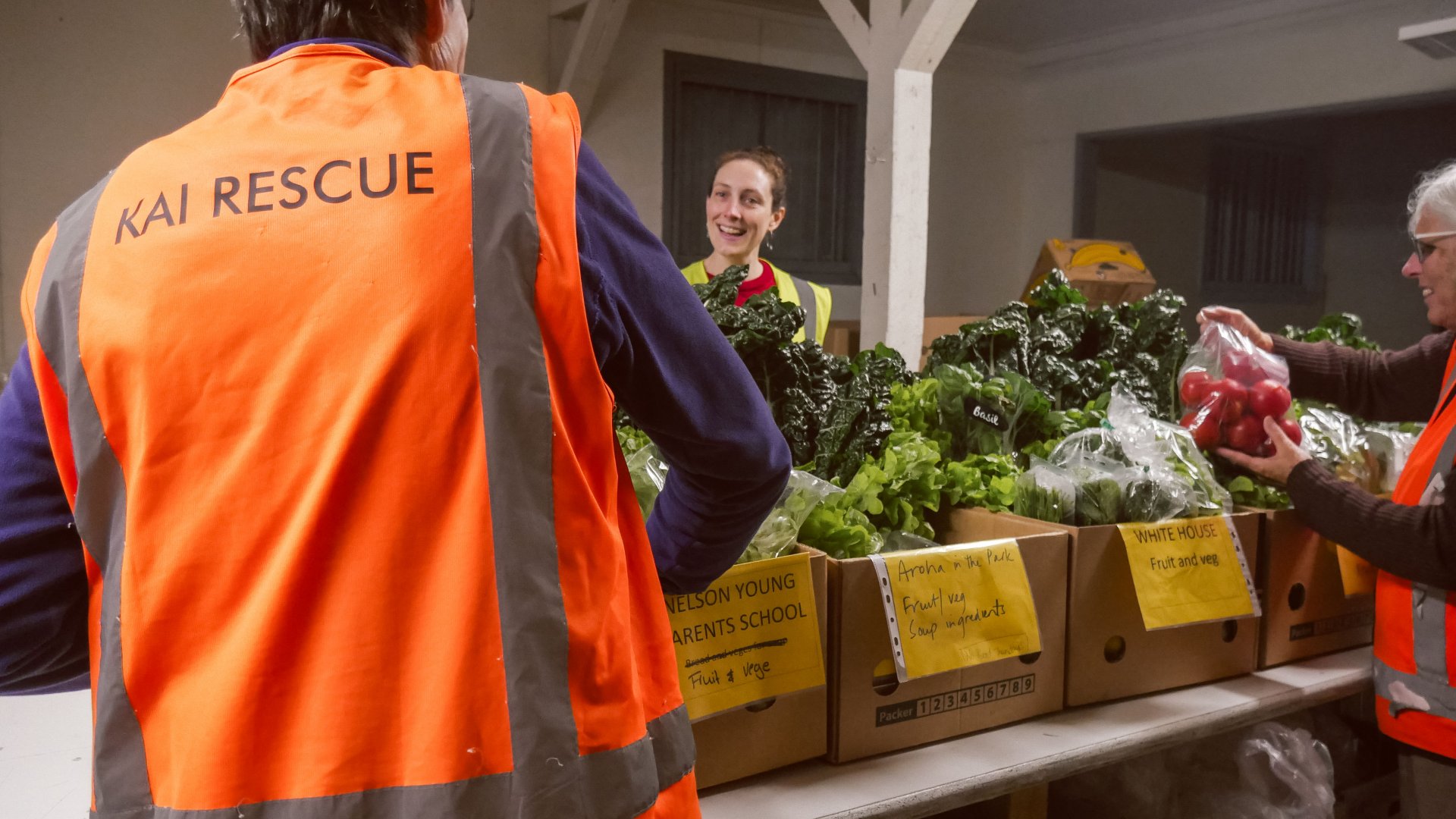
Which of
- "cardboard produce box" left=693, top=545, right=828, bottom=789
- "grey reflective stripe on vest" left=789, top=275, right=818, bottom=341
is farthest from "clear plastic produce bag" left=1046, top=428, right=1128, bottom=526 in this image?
"grey reflective stripe on vest" left=789, top=275, right=818, bottom=341

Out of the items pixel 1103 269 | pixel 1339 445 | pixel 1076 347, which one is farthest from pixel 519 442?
pixel 1103 269

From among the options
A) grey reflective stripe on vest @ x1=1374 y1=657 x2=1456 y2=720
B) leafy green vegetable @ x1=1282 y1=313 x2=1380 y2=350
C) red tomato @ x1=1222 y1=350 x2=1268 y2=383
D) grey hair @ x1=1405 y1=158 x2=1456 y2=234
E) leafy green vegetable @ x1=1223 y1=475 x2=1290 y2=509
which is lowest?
grey reflective stripe on vest @ x1=1374 y1=657 x2=1456 y2=720

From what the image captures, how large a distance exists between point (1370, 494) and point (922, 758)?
3.12 feet

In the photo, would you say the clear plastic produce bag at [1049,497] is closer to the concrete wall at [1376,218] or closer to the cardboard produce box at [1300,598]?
the cardboard produce box at [1300,598]

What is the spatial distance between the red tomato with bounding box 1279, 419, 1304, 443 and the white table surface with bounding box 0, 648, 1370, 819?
456mm

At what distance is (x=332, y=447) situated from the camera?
73 cm

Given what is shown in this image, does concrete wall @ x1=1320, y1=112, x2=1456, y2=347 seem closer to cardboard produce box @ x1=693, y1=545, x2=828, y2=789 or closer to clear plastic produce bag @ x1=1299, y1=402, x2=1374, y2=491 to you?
clear plastic produce bag @ x1=1299, y1=402, x2=1374, y2=491

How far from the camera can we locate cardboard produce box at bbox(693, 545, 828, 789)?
4.20 ft

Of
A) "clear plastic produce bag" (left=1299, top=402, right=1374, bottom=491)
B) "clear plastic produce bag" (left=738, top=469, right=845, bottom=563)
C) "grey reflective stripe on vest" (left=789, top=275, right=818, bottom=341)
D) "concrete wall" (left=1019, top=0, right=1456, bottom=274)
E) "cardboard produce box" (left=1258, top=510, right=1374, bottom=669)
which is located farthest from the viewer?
"concrete wall" (left=1019, top=0, right=1456, bottom=274)

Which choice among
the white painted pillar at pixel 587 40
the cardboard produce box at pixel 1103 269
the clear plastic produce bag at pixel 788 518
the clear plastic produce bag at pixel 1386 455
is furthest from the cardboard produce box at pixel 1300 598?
the white painted pillar at pixel 587 40

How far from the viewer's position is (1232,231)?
8.64 metres

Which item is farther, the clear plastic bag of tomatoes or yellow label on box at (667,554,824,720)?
the clear plastic bag of tomatoes

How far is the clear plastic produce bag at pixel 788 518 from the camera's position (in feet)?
4.37

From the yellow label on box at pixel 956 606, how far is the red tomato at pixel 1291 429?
77 cm
